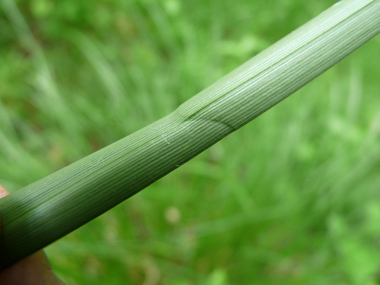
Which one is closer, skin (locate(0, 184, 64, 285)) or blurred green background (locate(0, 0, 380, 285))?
skin (locate(0, 184, 64, 285))

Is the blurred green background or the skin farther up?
the blurred green background

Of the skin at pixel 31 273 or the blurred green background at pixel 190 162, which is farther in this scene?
the blurred green background at pixel 190 162

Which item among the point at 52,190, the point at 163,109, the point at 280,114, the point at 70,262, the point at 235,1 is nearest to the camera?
the point at 52,190

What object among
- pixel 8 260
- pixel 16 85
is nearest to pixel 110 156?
pixel 8 260

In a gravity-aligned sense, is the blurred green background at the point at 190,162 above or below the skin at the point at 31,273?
above

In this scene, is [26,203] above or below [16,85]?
below

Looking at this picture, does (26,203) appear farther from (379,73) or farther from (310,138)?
(379,73)

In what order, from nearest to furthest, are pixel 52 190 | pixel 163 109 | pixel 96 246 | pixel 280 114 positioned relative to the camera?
pixel 52 190 < pixel 96 246 < pixel 163 109 < pixel 280 114

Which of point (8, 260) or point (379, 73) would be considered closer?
point (8, 260)
